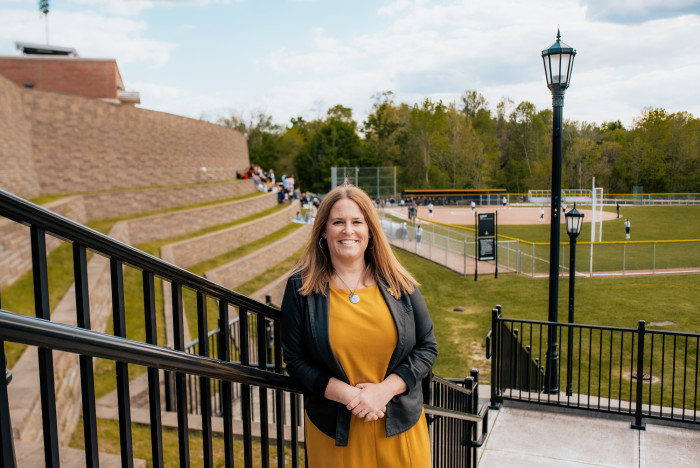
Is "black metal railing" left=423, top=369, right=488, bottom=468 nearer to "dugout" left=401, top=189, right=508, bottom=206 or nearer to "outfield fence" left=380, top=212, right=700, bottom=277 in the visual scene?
"outfield fence" left=380, top=212, right=700, bottom=277

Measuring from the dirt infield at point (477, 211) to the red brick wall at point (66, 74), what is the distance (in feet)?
64.9

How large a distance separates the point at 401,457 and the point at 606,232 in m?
33.6

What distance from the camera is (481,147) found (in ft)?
178

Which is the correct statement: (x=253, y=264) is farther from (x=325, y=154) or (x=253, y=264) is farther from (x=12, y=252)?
(x=325, y=154)

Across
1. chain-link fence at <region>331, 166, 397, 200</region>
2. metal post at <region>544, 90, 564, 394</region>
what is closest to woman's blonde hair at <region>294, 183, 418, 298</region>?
metal post at <region>544, 90, 564, 394</region>

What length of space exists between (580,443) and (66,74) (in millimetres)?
28360

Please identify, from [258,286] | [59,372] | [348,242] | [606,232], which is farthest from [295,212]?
[348,242]

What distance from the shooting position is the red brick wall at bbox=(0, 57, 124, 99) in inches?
999

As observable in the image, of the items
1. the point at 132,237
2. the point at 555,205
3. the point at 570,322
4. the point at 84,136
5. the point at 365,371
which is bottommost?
the point at 570,322

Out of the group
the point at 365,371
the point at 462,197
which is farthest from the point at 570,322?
the point at 462,197

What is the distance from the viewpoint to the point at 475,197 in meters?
51.2

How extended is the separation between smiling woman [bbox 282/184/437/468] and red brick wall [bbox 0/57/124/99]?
2709cm

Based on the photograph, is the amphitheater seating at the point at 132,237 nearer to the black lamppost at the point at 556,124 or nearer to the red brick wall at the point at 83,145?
the red brick wall at the point at 83,145

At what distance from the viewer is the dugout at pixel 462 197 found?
166 feet
